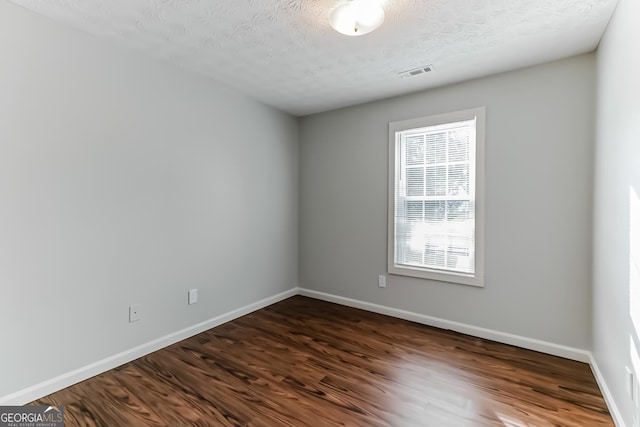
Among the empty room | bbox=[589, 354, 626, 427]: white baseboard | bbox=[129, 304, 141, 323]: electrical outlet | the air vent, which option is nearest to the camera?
bbox=[589, 354, 626, 427]: white baseboard

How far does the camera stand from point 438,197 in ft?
10.2

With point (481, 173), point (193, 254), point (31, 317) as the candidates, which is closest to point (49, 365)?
point (31, 317)

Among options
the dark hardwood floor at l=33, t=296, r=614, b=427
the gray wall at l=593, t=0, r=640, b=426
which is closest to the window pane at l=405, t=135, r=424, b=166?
the gray wall at l=593, t=0, r=640, b=426

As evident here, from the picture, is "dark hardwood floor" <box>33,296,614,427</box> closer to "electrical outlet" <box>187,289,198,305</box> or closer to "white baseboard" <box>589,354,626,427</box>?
"white baseboard" <box>589,354,626,427</box>

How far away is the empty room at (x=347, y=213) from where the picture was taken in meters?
1.81

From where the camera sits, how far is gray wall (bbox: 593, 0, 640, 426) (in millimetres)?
1497

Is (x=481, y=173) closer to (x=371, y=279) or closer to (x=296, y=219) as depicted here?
(x=371, y=279)

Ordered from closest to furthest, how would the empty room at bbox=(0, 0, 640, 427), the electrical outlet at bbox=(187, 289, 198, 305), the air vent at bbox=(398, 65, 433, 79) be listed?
the empty room at bbox=(0, 0, 640, 427) → the air vent at bbox=(398, 65, 433, 79) → the electrical outlet at bbox=(187, 289, 198, 305)

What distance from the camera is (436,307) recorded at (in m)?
3.08

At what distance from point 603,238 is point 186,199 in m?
3.24

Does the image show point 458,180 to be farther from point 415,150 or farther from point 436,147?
point 415,150

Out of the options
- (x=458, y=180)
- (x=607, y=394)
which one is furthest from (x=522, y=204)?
(x=607, y=394)

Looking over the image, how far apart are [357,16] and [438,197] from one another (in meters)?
1.92

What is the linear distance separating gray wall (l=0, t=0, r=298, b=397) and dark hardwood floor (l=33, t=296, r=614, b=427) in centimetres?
37
